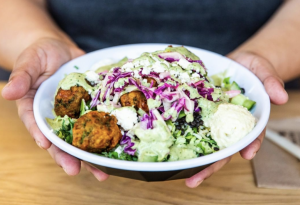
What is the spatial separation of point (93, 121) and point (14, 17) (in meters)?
1.42

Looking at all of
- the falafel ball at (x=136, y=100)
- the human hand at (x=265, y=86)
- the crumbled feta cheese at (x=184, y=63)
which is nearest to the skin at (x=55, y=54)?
the human hand at (x=265, y=86)

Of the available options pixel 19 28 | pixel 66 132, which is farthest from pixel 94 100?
pixel 19 28

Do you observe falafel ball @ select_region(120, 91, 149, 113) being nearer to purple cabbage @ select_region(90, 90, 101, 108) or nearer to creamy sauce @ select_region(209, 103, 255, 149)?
purple cabbage @ select_region(90, 90, 101, 108)

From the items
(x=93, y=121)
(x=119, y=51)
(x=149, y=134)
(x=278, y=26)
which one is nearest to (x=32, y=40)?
(x=119, y=51)

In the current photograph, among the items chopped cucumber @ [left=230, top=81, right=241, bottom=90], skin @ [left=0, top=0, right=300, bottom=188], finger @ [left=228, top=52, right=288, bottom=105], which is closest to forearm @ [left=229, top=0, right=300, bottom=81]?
skin @ [left=0, top=0, right=300, bottom=188]

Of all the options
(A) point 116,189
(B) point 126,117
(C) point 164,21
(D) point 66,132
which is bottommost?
(A) point 116,189

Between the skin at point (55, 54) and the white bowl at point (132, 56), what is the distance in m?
0.06

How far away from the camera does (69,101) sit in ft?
5.07

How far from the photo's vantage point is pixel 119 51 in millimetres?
2090

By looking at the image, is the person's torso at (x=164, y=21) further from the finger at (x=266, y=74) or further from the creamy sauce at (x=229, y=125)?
the creamy sauce at (x=229, y=125)

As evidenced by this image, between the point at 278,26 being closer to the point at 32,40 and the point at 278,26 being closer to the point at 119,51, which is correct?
the point at 119,51

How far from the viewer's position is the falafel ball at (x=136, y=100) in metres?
1.45

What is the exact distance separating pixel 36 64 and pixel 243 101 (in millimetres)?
1075

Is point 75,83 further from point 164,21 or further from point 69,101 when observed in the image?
point 164,21
